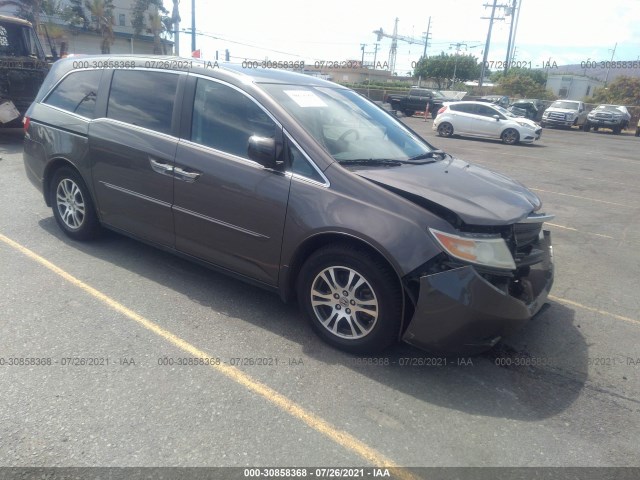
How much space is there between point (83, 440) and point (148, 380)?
21.9 inches

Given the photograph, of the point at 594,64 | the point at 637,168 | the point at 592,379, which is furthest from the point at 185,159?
the point at 594,64

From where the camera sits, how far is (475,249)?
3.02m

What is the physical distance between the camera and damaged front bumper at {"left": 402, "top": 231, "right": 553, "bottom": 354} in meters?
2.94

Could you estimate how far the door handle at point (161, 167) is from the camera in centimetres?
402

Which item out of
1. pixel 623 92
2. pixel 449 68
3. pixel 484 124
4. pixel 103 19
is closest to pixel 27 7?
pixel 103 19

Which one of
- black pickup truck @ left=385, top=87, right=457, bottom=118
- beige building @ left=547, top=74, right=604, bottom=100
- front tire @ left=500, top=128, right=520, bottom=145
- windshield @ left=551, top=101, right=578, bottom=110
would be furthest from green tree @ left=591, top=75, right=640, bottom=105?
front tire @ left=500, top=128, right=520, bottom=145

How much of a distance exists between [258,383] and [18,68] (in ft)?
34.1

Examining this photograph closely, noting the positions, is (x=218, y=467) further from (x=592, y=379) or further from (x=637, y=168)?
(x=637, y=168)

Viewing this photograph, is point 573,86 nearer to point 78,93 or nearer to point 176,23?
point 176,23

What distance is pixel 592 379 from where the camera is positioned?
3279 millimetres

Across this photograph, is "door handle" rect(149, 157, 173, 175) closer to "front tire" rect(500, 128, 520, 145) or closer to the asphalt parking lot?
the asphalt parking lot

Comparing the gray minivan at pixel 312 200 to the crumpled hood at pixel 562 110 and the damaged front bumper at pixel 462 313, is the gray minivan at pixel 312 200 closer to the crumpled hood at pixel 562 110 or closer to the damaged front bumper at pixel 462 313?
the damaged front bumper at pixel 462 313

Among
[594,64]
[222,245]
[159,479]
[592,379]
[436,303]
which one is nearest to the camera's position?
[159,479]

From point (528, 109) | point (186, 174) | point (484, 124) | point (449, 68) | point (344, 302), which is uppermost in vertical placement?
point (449, 68)
